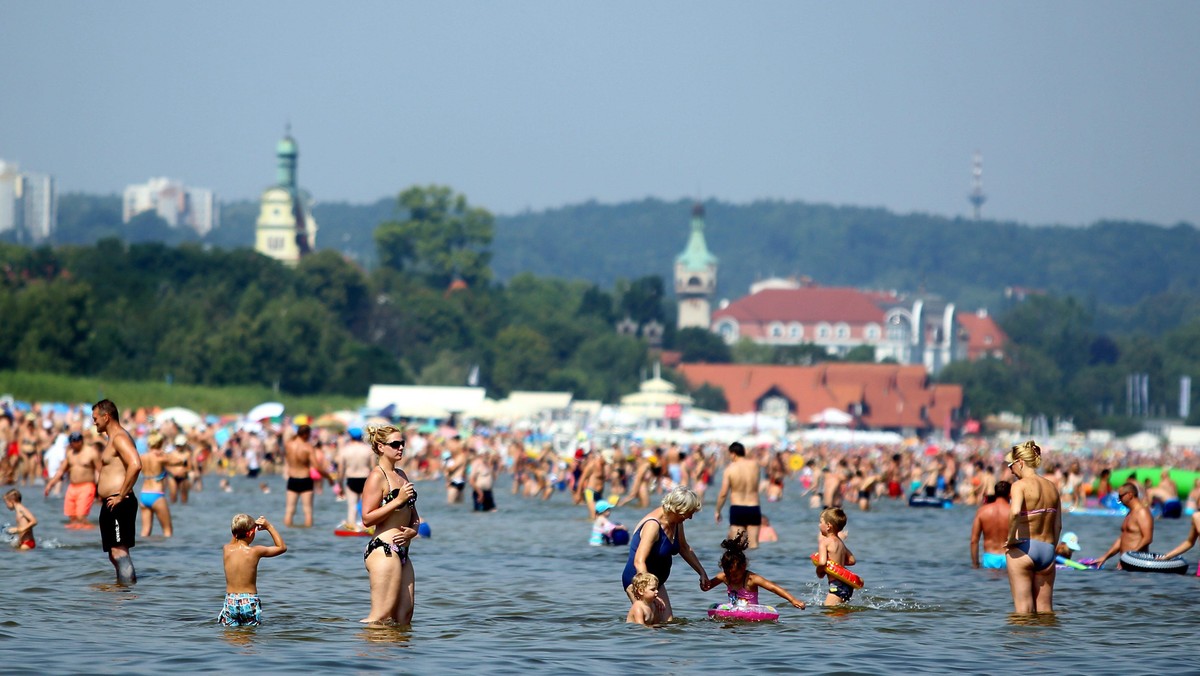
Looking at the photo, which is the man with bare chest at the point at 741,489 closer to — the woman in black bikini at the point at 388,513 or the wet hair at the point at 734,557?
the wet hair at the point at 734,557

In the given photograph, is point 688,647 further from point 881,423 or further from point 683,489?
point 881,423

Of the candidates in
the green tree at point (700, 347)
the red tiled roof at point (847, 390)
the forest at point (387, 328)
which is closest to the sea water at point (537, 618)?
the forest at point (387, 328)

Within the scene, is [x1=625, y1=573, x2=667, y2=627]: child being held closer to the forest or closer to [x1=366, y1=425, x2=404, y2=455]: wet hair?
[x1=366, y1=425, x2=404, y2=455]: wet hair

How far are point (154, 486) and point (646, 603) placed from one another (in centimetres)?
805

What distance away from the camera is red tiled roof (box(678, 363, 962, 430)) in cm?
13188

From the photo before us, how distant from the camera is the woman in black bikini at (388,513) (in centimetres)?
1012

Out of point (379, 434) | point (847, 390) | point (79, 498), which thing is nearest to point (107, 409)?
point (379, 434)

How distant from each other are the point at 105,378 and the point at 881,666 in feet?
219

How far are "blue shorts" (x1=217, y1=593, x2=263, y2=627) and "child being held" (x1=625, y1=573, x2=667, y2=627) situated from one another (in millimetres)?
2440

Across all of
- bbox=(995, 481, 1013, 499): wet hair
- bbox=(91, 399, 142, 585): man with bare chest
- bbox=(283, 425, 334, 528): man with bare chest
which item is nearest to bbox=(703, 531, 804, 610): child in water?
bbox=(995, 481, 1013, 499): wet hair

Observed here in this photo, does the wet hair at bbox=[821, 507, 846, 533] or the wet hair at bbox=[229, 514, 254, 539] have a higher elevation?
the wet hair at bbox=[821, 507, 846, 533]

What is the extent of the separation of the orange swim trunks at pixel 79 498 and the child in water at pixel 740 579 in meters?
7.74

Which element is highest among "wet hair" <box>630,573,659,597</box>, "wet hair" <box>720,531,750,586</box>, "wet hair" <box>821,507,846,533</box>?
"wet hair" <box>821,507,846,533</box>

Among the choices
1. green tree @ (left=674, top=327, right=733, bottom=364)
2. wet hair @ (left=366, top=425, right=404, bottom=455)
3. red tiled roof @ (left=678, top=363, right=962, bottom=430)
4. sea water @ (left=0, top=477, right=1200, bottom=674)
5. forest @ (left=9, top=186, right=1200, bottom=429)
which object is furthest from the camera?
green tree @ (left=674, top=327, right=733, bottom=364)
